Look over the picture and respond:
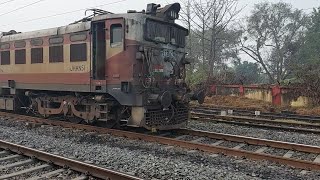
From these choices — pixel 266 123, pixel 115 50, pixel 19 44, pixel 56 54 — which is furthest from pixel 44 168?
pixel 266 123

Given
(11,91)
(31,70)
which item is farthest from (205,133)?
(11,91)

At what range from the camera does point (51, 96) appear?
12.2 meters

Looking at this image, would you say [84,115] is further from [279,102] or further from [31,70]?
[279,102]

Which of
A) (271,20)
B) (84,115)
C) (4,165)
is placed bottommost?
(4,165)

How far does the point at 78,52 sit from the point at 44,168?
503 cm

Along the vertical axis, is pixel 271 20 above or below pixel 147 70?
above

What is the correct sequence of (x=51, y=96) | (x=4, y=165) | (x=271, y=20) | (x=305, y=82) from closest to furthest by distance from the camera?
(x=4, y=165), (x=51, y=96), (x=305, y=82), (x=271, y=20)

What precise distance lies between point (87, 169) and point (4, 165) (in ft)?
5.98

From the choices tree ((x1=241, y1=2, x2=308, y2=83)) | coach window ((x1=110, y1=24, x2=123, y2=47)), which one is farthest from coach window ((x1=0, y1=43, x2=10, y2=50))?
tree ((x1=241, y1=2, x2=308, y2=83))

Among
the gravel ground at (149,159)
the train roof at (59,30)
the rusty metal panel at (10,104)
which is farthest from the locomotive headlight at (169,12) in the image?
the rusty metal panel at (10,104)

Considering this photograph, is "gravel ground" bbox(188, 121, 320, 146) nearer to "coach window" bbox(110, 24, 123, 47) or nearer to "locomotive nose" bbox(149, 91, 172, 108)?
"locomotive nose" bbox(149, 91, 172, 108)

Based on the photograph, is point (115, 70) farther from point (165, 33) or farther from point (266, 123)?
point (266, 123)

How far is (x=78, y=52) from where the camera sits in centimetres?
1082

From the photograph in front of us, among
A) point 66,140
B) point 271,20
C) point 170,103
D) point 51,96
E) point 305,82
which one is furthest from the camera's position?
point 271,20
